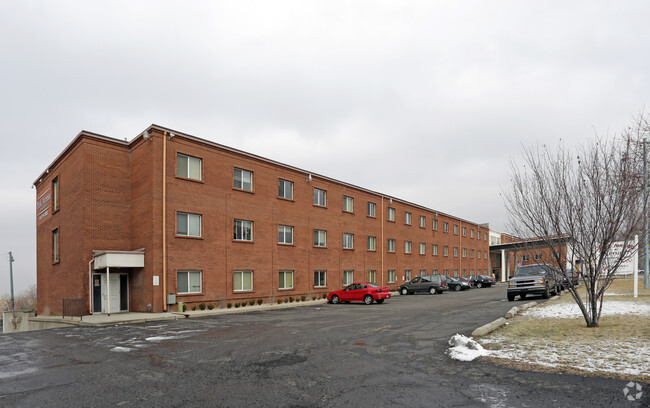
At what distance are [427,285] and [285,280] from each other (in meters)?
14.0

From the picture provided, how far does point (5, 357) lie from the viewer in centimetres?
1058

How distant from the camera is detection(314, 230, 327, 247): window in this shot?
33.6 m

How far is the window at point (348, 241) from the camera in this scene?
36875 mm

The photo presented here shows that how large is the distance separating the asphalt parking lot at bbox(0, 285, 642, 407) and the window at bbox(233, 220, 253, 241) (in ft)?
44.6

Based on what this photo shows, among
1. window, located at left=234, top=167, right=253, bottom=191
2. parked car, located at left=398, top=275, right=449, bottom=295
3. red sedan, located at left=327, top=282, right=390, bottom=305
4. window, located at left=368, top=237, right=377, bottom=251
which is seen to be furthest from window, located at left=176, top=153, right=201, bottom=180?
parked car, located at left=398, top=275, right=449, bottom=295

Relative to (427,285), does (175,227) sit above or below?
above

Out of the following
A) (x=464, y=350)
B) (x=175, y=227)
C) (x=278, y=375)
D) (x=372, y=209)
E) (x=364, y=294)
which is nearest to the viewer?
(x=278, y=375)

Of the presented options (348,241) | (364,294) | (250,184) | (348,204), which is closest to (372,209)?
(348,204)

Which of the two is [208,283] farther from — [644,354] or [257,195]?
[644,354]

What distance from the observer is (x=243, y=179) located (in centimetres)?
2772

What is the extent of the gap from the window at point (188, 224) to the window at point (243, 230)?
261cm

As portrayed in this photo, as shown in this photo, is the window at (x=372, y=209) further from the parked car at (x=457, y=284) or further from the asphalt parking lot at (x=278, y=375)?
the asphalt parking lot at (x=278, y=375)

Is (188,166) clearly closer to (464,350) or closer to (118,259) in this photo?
(118,259)

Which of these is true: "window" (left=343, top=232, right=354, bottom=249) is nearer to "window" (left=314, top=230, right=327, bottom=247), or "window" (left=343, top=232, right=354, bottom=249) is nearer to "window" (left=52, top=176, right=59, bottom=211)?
"window" (left=314, top=230, right=327, bottom=247)
